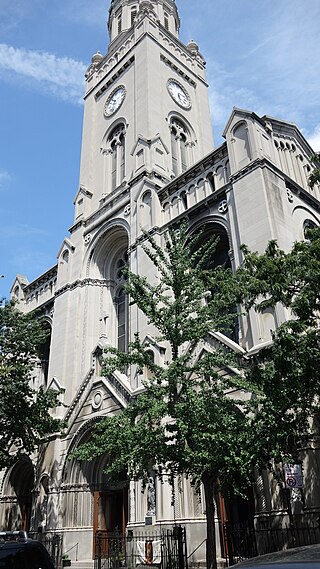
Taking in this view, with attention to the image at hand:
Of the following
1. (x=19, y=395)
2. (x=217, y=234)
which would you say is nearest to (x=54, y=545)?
(x=19, y=395)

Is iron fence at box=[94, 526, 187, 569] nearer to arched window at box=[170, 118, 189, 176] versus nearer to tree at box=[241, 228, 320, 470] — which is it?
tree at box=[241, 228, 320, 470]

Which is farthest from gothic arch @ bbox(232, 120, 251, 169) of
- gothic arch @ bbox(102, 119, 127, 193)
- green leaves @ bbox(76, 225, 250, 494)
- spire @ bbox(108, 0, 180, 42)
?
spire @ bbox(108, 0, 180, 42)

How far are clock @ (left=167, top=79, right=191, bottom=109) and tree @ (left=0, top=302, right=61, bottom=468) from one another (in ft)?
63.5

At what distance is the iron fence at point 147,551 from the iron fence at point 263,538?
153 centimetres

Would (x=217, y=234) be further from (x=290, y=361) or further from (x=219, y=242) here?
(x=290, y=361)

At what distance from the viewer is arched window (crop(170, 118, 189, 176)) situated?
31.1m

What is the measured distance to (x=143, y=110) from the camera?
99.5ft

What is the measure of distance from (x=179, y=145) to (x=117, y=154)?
413 centimetres

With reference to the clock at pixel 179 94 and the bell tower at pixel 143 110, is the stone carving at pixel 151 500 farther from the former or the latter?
the clock at pixel 179 94

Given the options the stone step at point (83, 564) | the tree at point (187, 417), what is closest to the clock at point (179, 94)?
the tree at point (187, 417)

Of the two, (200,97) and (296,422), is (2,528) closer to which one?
(296,422)

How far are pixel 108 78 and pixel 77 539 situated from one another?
3007cm

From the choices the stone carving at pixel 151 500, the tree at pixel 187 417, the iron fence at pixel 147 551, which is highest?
the tree at pixel 187 417

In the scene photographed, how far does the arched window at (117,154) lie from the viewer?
3128 cm
